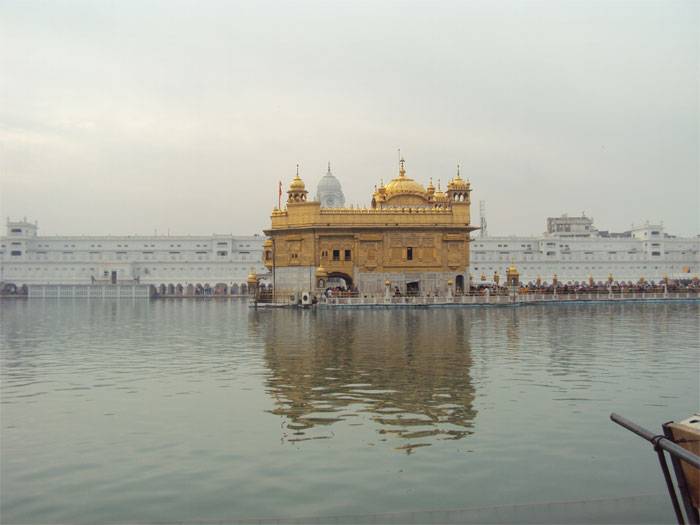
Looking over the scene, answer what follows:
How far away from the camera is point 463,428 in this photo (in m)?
10.3

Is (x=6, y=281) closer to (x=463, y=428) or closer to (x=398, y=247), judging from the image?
(x=398, y=247)

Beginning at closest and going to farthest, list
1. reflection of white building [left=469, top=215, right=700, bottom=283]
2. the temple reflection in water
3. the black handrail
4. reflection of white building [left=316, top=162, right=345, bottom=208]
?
1. the black handrail
2. the temple reflection in water
3. reflection of white building [left=316, top=162, right=345, bottom=208]
4. reflection of white building [left=469, top=215, right=700, bottom=283]

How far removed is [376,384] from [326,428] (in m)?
3.77

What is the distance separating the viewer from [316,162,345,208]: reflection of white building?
100688 millimetres

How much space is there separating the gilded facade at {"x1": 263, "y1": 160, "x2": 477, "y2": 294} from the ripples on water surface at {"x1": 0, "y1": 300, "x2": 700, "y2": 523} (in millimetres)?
31378

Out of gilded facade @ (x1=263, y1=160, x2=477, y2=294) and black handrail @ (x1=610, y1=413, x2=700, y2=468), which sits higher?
gilded facade @ (x1=263, y1=160, x2=477, y2=294)

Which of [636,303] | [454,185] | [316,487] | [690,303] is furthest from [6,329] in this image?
[690,303]

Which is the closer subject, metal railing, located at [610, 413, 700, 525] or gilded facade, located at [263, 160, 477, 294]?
metal railing, located at [610, 413, 700, 525]

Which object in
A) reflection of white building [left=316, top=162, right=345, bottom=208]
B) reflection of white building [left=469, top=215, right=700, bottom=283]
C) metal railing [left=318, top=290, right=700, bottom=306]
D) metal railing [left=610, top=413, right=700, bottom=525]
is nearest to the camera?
metal railing [left=610, top=413, right=700, bottom=525]

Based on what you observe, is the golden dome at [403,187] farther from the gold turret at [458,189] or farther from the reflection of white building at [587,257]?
the reflection of white building at [587,257]

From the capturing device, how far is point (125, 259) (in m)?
108

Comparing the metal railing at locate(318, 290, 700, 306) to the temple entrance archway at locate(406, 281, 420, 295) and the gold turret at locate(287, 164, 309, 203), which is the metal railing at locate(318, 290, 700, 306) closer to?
the temple entrance archway at locate(406, 281, 420, 295)

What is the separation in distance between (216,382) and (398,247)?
128ft

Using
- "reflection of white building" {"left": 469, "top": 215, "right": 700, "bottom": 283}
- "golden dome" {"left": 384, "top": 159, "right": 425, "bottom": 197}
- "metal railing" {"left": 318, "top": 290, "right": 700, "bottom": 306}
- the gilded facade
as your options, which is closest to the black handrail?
"metal railing" {"left": 318, "top": 290, "right": 700, "bottom": 306}
